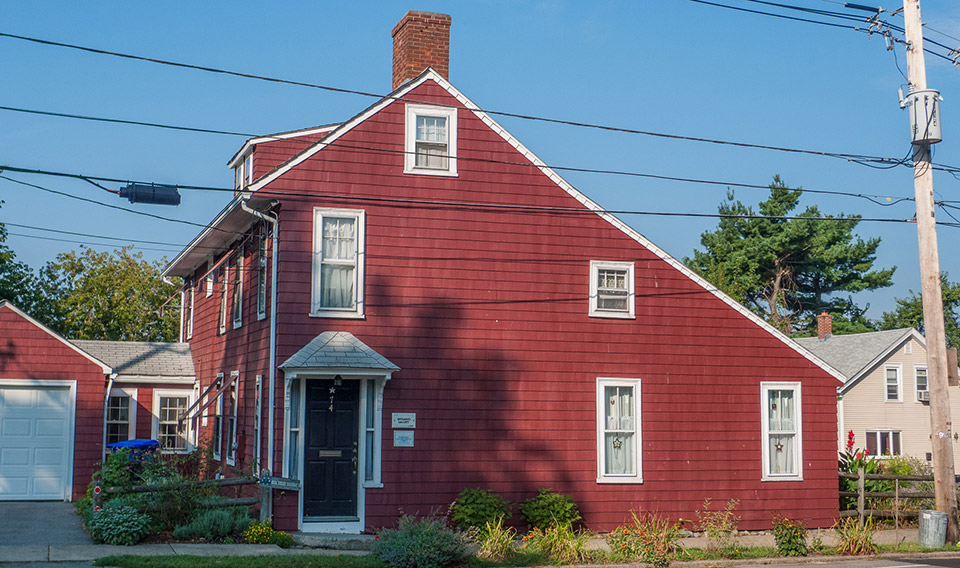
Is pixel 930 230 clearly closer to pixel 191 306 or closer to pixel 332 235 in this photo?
pixel 332 235

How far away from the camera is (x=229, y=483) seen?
1686 cm

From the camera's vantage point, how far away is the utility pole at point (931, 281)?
18766 millimetres

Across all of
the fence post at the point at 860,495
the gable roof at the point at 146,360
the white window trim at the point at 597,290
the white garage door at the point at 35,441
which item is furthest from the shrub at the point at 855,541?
the white garage door at the point at 35,441

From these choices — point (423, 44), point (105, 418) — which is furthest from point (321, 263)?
point (105, 418)

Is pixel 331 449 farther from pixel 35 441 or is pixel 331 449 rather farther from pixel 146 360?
pixel 146 360

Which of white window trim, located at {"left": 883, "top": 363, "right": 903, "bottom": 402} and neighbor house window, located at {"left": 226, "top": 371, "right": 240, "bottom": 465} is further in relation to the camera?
white window trim, located at {"left": 883, "top": 363, "right": 903, "bottom": 402}

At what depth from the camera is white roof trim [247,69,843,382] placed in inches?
708

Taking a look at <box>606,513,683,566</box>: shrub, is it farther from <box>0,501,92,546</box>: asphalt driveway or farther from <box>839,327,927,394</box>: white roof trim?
<box>839,327,927,394</box>: white roof trim

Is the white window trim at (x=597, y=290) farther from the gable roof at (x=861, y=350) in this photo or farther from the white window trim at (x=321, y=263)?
the gable roof at (x=861, y=350)

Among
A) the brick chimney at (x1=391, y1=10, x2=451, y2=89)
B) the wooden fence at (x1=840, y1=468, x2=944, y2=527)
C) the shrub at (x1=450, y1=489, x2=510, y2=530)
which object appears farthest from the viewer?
the wooden fence at (x1=840, y1=468, x2=944, y2=527)

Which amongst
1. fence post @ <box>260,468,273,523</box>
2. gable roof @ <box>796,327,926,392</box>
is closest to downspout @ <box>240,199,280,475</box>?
fence post @ <box>260,468,273,523</box>

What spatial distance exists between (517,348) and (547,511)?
3.21 metres

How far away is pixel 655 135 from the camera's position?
1864 centimetres

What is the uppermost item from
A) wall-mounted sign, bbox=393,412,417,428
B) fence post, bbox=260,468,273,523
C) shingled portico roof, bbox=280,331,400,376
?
shingled portico roof, bbox=280,331,400,376
